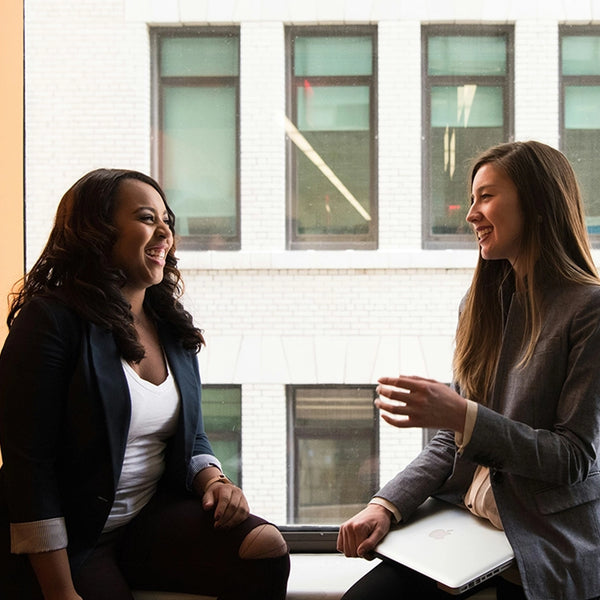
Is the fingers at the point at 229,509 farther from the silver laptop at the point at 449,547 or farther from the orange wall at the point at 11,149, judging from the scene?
the orange wall at the point at 11,149

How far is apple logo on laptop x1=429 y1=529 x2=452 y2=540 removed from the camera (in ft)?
5.30

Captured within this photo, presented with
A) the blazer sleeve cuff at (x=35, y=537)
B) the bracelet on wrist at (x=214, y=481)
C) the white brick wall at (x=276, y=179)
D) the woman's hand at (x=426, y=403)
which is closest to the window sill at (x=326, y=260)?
the white brick wall at (x=276, y=179)

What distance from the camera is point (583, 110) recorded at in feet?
9.05

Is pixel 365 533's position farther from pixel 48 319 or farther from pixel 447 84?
pixel 447 84

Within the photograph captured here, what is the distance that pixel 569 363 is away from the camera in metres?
1.51

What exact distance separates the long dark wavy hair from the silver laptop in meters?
0.75

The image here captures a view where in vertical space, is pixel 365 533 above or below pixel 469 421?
below

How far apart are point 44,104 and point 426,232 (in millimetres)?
1595

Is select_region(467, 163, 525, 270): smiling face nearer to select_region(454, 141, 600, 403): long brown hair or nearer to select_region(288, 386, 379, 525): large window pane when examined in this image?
select_region(454, 141, 600, 403): long brown hair

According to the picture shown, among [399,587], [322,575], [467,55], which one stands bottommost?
[322,575]

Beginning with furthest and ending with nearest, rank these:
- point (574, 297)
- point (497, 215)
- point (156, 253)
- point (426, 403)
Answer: point (156, 253) < point (497, 215) < point (574, 297) < point (426, 403)

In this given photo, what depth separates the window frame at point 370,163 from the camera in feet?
9.34

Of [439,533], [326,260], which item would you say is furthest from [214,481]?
[326,260]

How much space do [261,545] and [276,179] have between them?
1.61 meters
